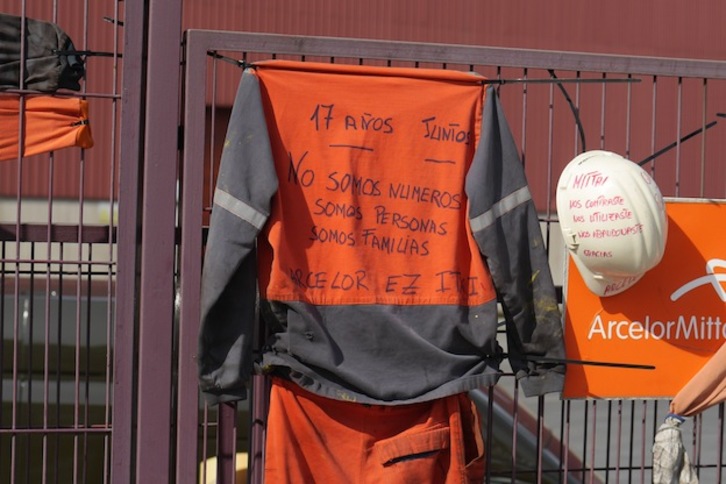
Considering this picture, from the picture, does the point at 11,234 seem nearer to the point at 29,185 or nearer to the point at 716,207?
the point at 716,207

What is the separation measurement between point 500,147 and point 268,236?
853 mm

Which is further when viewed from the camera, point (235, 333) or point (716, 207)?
point (716, 207)

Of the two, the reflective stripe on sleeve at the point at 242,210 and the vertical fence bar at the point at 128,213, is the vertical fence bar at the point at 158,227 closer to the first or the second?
the vertical fence bar at the point at 128,213

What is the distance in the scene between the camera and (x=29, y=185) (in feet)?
45.1

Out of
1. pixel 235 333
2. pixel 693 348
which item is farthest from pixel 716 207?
pixel 235 333

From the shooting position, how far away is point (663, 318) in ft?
12.0

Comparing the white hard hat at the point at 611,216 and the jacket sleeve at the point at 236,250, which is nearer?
the jacket sleeve at the point at 236,250

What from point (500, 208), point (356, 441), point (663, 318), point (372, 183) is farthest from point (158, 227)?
point (663, 318)

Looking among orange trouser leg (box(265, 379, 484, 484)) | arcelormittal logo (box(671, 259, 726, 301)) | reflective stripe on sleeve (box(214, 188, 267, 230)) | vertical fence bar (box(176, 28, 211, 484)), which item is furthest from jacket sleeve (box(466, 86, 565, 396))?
vertical fence bar (box(176, 28, 211, 484))

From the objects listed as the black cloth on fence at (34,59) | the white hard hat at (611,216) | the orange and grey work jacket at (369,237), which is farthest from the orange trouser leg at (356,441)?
the black cloth on fence at (34,59)

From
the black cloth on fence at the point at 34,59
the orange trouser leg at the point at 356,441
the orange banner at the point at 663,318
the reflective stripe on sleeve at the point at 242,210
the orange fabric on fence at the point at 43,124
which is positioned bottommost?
the orange trouser leg at the point at 356,441

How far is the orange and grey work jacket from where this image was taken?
324 centimetres

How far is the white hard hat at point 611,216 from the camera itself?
3.35 m

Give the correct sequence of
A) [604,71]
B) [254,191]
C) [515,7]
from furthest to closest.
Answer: [515,7] < [604,71] < [254,191]
